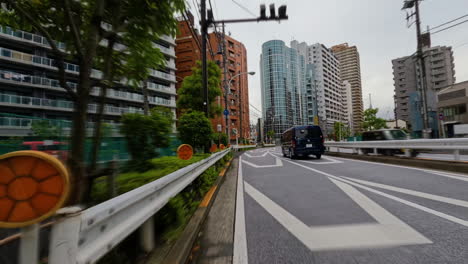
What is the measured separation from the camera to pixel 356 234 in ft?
7.80

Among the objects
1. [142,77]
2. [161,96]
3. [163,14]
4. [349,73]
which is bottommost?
[142,77]

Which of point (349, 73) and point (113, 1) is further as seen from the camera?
point (349, 73)

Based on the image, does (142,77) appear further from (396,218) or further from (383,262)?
(396,218)

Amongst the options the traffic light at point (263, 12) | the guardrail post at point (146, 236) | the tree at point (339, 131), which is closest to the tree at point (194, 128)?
the traffic light at point (263, 12)

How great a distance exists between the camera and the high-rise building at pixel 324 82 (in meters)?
93.8

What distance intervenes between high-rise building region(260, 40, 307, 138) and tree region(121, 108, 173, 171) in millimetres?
85075

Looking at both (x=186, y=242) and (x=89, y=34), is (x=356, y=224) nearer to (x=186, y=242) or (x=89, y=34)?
(x=186, y=242)

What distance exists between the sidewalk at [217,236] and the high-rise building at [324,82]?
9084 centimetres

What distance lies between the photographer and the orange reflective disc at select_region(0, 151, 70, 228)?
34.1 inches

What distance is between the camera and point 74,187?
2105 millimetres

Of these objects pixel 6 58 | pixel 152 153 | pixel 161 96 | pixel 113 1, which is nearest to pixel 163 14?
pixel 113 1

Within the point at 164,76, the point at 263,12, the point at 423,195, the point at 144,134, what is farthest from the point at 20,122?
the point at 164,76

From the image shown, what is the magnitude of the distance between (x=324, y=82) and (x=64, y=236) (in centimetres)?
10811

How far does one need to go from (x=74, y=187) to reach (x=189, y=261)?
147 centimetres
